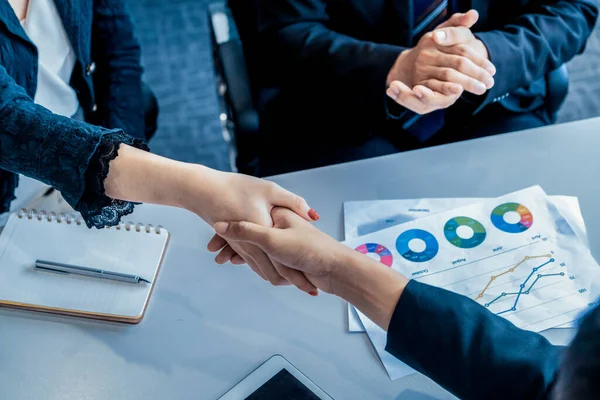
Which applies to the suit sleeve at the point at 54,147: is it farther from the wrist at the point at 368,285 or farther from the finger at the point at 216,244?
the wrist at the point at 368,285

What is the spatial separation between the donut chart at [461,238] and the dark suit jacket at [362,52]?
0.36 m

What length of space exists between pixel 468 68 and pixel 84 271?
2.53ft

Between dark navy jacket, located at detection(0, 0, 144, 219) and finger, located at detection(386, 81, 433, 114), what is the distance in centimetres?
52

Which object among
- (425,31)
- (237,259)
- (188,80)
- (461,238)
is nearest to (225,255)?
(237,259)

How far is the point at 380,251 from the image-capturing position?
3.26 feet

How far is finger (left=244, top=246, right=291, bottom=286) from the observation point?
94 centimetres

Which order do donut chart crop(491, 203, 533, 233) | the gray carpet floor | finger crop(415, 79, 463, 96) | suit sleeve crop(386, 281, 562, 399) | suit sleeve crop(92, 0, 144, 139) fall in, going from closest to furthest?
suit sleeve crop(386, 281, 562, 399)
donut chart crop(491, 203, 533, 233)
finger crop(415, 79, 463, 96)
suit sleeve crop(92, 0, 144, 139)
the gray carpet floor

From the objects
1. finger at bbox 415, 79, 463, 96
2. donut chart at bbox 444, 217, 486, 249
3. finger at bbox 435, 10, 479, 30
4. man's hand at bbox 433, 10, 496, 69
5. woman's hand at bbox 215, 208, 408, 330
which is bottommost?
donut chart at bbox 444, 217, 486, 249

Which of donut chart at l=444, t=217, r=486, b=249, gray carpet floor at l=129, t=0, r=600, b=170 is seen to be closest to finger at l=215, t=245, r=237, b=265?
donut chart at l=444, t=217, r=486, b=249

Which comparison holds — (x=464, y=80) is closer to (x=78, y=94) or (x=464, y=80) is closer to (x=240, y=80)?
(x=240, y=80)

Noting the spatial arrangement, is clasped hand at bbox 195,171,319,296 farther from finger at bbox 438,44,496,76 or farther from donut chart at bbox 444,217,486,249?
finger at bbox 438,44,496,76

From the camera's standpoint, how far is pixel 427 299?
0.83 metres

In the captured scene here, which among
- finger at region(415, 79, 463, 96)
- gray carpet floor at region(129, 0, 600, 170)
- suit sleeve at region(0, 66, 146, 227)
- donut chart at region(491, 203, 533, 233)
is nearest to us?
suit sleeve at region(0, 66, 146, 227)

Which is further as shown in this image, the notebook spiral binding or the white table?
the notebook spiral binding
